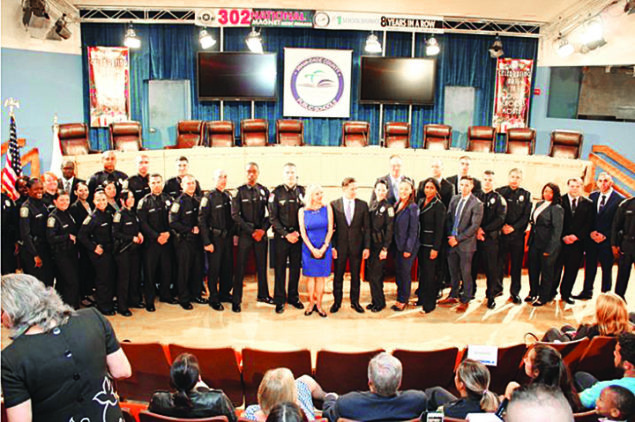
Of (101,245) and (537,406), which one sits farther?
(101,245)

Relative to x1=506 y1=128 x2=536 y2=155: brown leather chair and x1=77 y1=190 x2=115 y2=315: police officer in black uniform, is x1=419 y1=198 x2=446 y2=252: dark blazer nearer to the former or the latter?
x1=77 y1=190 x2=115 y2=315: police officer in black uniform

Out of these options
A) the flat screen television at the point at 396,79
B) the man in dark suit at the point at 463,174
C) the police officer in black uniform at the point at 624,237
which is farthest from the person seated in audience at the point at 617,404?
the flat screen television at the point at 396,79

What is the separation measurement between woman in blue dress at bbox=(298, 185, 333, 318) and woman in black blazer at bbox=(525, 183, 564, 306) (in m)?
2.16

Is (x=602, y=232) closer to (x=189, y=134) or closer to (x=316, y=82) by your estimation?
(x=189, y=134)

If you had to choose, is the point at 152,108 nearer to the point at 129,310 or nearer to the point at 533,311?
the point at 129,310

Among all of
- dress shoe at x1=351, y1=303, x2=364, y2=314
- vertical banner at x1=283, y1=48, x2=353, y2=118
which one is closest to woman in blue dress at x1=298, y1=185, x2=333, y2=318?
dress shoe at x1=351, y1=303, x2=364, y2=314

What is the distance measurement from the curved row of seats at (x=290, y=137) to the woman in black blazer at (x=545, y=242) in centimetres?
341

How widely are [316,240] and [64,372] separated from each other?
3.70 metres

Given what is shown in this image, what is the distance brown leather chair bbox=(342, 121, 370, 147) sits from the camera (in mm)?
10234

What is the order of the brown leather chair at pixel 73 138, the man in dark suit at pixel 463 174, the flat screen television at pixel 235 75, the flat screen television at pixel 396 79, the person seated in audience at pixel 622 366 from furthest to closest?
the flat screen television at pixel 396 79, the flat screen television at pixel 235 75, the brown leather chair at pixel 73 138, the man in dark suit at pixel 463 174, the person seated in audience at pixel 622 366

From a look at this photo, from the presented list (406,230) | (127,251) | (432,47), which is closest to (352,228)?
(406,230)

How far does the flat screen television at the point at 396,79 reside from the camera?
455 inches

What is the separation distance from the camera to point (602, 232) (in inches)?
237

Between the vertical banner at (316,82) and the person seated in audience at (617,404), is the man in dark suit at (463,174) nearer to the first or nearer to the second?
the person seated in audience at (617,404)
